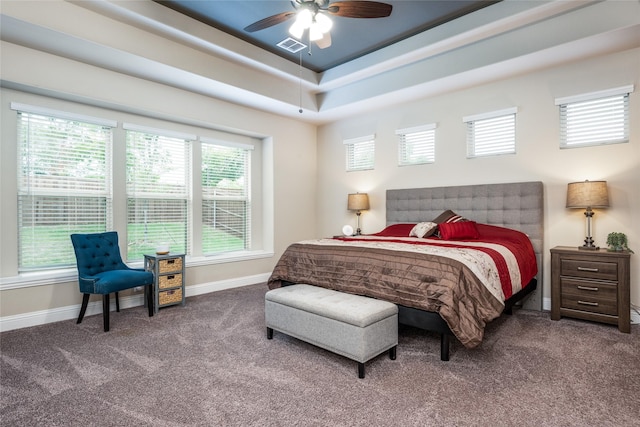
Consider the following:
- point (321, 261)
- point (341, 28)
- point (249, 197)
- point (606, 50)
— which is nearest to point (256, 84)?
point (341, 28)

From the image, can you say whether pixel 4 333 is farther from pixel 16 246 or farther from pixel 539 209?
pixel 539 209

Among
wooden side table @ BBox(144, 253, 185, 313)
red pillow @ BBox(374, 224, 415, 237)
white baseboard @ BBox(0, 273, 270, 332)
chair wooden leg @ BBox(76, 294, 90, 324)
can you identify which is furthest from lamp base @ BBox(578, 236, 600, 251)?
chair wooden leg @ BBox(76, 294, 90, 324)

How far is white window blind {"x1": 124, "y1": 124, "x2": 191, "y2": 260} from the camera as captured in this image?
442 centimetres

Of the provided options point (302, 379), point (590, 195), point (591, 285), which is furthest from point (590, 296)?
point (302, 379)

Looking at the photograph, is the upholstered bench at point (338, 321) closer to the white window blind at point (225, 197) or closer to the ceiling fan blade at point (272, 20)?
the ceiling fan blade at point (272, 20)

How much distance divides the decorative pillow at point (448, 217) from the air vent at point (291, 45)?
2.79 m

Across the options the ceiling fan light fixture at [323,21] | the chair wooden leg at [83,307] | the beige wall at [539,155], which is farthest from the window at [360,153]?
the chair wooden leg at [83,307]

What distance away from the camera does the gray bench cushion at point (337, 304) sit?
2.40m

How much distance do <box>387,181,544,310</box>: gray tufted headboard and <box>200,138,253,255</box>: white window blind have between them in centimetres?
244

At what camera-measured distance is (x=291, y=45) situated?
168 inches

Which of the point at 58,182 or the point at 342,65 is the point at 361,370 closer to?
the point at 58,182

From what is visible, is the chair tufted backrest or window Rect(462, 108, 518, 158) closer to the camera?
the chair tufted backrest

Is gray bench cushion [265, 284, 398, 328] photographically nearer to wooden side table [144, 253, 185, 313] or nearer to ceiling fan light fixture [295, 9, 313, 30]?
wooden side table [144, 253, 185, 313]

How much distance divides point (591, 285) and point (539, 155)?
1.55 meters
